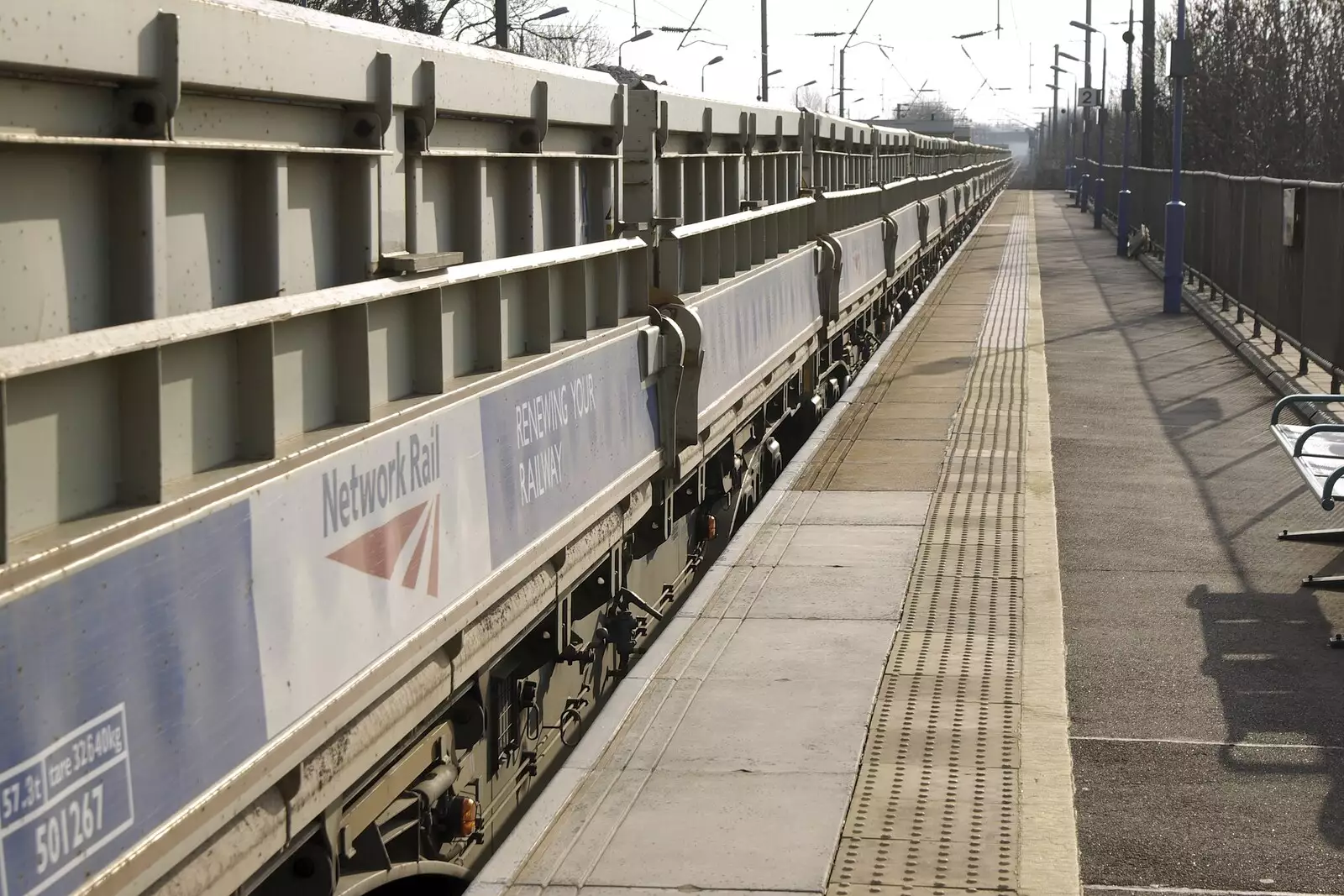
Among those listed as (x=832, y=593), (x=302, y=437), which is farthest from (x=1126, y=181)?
(x=302, y=437)

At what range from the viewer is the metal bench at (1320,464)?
7.73 m

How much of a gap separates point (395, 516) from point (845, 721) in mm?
2313

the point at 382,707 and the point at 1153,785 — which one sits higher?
the point at 382,707

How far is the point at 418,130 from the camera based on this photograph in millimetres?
4676

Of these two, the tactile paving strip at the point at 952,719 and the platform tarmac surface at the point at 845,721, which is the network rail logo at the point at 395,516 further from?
the tactile paving strip at the point at 952,719

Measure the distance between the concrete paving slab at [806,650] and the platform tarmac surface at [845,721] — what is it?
0.05ft

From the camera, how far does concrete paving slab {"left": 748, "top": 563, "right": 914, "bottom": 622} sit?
755 centimetres

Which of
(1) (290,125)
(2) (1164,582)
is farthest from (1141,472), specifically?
(1) (290,125)

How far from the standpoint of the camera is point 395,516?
4242 millimetres

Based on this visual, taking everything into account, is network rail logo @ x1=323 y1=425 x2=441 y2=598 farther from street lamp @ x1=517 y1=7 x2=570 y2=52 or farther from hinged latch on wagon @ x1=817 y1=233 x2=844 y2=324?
street lamp @ x1=517 y1=7 x2=570 y2=52

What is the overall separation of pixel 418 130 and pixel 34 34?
192 centimetres

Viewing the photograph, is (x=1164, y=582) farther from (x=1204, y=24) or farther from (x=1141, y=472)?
(x=1204, y=24)

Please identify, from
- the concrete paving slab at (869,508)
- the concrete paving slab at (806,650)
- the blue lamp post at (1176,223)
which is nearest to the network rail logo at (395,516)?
the concrete paving slab at (806,650)

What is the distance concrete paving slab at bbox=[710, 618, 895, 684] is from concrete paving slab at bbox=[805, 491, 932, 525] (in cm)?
222
